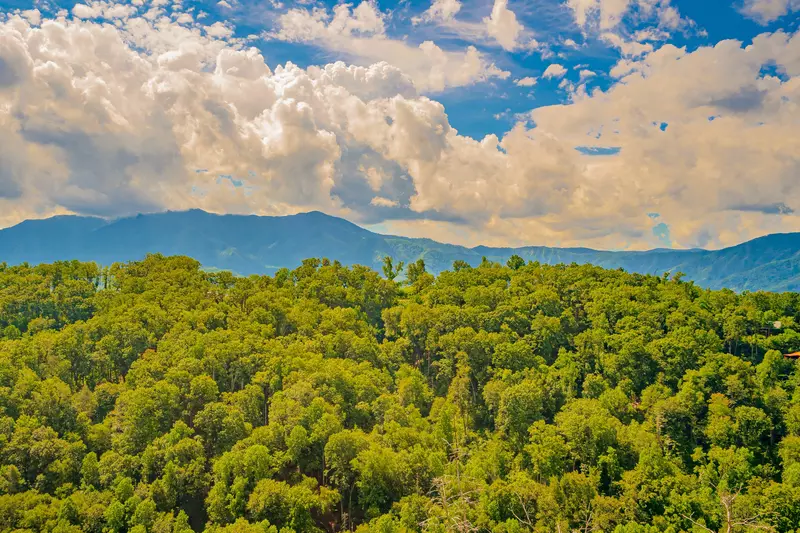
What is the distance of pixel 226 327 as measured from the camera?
86625 millimetres

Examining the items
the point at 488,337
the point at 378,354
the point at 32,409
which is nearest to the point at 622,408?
the point at 488,337

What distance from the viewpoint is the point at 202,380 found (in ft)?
218

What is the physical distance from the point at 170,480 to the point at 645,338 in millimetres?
63392

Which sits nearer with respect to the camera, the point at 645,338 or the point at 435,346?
the point at 645,338

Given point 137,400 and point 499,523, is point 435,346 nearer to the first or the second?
point 499,523

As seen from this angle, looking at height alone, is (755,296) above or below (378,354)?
above

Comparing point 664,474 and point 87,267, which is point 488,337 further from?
point 87,267

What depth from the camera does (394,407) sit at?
66.6 metres

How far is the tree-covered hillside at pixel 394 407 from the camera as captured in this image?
5184 centimetres

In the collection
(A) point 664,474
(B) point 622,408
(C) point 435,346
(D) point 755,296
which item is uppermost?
(D) point 755,296

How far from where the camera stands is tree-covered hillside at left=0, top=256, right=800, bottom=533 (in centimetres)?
5184

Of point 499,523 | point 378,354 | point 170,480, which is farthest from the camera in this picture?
point 378,354

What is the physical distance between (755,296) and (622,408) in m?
39.2

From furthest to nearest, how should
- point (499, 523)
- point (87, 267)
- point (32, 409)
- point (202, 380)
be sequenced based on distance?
point (87, 267)
point (202, 380)
point (32, 409)
point (499, 523)
